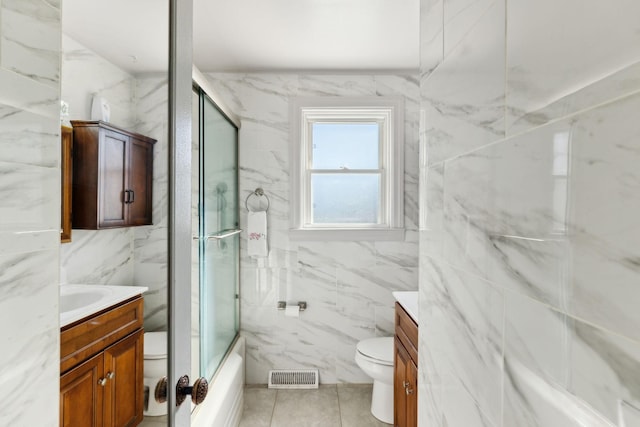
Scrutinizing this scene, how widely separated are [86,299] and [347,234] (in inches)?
88.2

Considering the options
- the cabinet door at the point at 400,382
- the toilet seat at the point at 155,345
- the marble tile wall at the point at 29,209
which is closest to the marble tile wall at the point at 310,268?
the cabinet door at the point at 400,382

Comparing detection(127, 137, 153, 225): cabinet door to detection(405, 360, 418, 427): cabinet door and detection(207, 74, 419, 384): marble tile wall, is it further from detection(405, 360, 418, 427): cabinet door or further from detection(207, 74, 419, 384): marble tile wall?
detection(207, 74, 419, 384): marble tile wall

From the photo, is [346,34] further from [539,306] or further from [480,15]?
[539,306]

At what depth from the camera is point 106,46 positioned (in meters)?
0.60

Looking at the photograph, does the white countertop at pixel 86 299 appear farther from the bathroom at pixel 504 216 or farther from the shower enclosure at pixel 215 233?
the shower enclosure at pixel 215 233

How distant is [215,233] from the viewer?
2.12 meters

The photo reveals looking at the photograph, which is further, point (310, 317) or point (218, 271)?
point (310, 317)

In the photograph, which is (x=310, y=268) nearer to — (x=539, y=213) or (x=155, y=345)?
(x=155, y=345)

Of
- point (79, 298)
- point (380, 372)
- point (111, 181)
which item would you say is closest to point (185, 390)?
point (79, 298)

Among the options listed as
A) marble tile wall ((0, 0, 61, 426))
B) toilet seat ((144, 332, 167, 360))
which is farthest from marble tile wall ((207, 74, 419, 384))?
marble tile wall ((0, 0, 61, 426))

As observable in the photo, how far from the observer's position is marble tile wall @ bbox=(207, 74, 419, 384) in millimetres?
2721

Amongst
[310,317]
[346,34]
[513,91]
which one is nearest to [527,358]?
[513,91]

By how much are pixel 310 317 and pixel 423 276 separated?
1869 mm

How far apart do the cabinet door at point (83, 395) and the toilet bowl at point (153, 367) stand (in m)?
0.13
